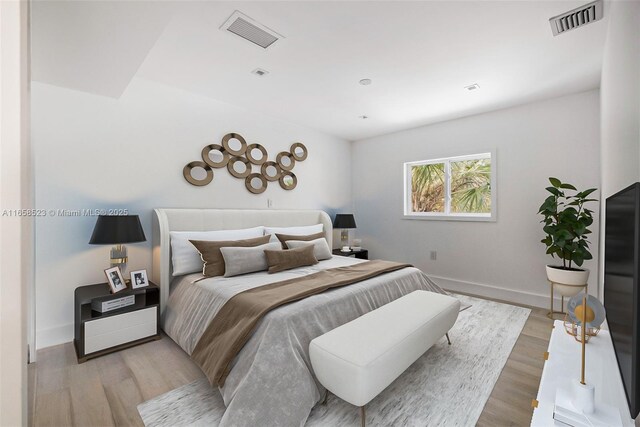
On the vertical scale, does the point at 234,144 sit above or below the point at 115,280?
above

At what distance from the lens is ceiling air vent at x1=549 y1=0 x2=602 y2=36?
1.87m

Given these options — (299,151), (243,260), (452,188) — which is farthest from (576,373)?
(299,151)

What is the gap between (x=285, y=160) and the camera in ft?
13.9

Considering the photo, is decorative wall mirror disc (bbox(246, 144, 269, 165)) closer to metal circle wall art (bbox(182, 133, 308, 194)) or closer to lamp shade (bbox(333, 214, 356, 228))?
metal circle wall art (bbox(182, 133, 308, 194))

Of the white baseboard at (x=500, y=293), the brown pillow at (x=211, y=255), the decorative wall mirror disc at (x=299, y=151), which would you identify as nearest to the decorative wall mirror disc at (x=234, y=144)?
the decorative wall mirror disc at (x=299, y=151)

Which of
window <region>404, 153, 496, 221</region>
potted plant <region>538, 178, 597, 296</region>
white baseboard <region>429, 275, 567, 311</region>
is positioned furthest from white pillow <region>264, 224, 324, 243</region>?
potted plant <region>538, 178, 597, 296</region>

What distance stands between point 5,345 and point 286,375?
120 centimetres

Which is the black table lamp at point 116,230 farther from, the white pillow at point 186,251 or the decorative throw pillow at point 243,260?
the decorative throw pillow at point 243,260

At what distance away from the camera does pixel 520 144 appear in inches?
141

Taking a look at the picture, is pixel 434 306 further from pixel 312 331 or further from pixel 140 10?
pixel 140 10

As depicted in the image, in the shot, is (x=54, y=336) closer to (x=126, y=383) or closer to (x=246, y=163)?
(x=126, y=383)

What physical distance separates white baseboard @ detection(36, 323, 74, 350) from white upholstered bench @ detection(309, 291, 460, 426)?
7.91 ft

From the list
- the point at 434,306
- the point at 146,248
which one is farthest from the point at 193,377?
the point at 434,306

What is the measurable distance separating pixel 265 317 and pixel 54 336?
2145mm
